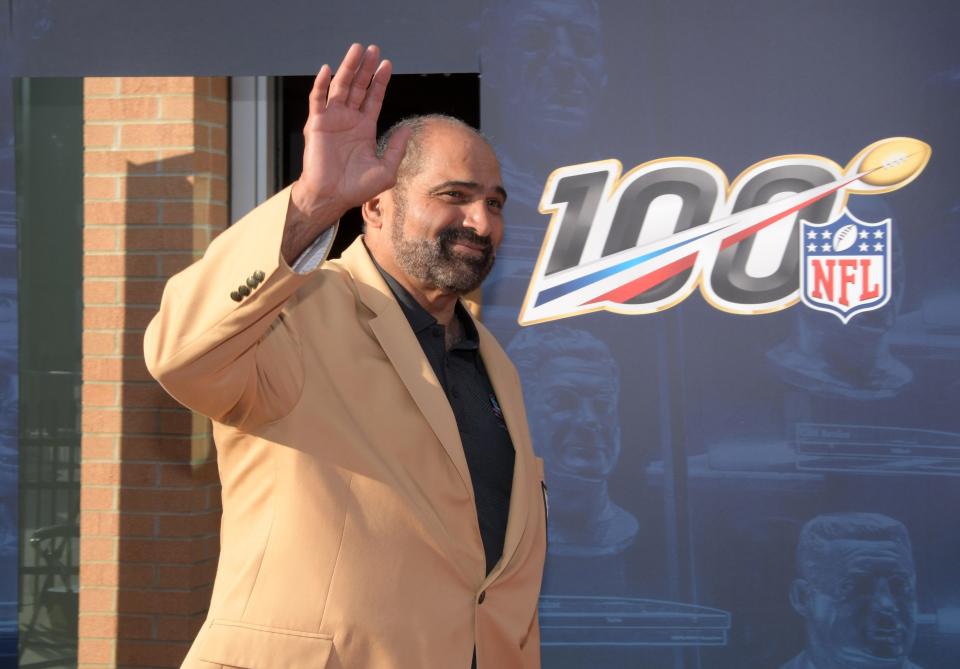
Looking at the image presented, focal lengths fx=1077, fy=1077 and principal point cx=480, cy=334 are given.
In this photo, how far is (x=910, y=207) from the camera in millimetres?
3543

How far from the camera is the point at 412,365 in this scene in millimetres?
2248

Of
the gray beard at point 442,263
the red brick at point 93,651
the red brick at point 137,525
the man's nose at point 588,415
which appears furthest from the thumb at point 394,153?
the red brick at point 93,651

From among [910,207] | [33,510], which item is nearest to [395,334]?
[910,207]

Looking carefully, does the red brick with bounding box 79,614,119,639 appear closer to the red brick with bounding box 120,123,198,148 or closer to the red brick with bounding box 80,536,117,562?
the red brick with bounding box 80,536,117,562

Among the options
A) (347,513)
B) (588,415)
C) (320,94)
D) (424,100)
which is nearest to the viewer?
(320,94)

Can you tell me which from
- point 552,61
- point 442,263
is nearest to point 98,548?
point 442,263

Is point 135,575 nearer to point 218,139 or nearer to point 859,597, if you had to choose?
point 218,139

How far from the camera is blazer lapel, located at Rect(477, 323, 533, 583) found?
7.60 feet

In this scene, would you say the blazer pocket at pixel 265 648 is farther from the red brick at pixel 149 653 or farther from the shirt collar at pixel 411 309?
the red brick at pixel 149 653

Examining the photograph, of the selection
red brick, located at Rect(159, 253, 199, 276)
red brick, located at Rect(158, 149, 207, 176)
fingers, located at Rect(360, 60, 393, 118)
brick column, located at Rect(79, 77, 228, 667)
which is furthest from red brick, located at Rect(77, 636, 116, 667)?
fingers, located at Rect(360, 60, 393, 118)

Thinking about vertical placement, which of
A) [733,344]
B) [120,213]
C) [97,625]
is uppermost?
[120,213]

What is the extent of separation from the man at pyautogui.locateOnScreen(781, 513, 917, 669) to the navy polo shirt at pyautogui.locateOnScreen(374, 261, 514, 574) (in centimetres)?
152

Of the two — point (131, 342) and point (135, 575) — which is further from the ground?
point (131, 342)

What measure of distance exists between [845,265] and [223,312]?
2.48 meters
